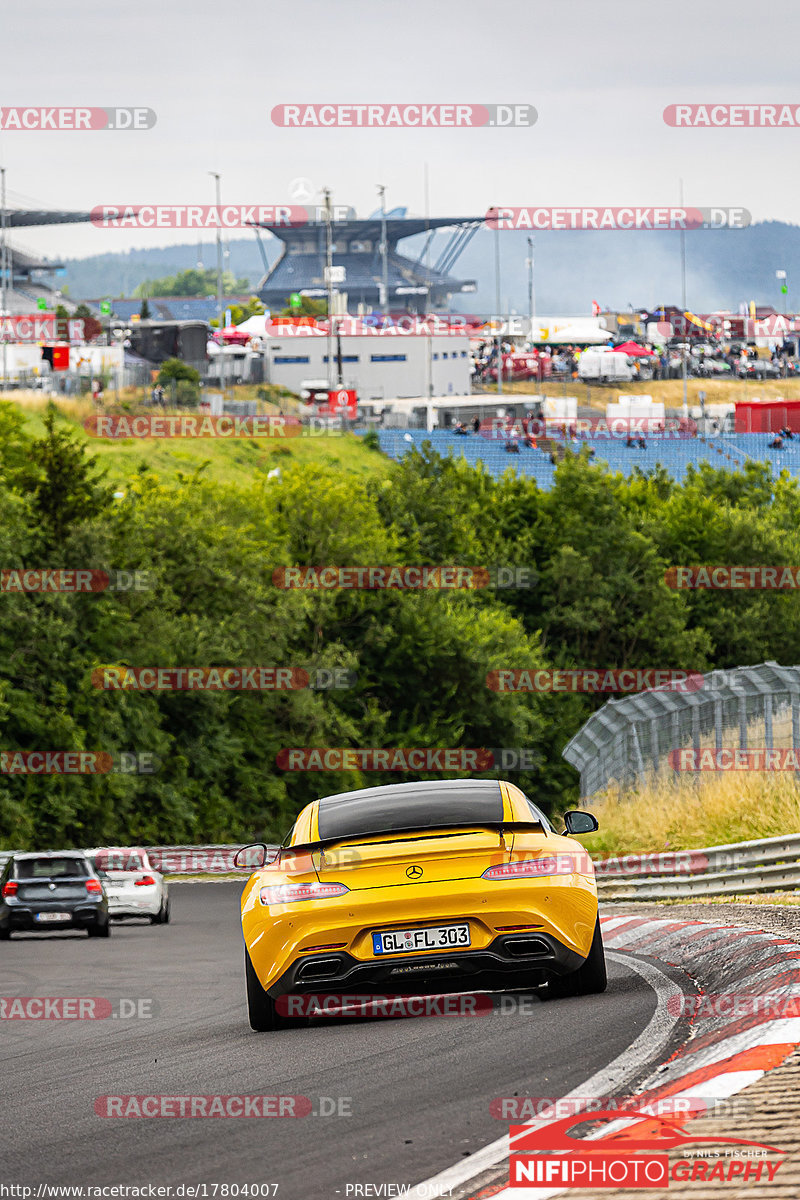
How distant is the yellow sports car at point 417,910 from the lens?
918cm

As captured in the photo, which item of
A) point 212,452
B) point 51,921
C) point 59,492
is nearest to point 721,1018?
point 51,921

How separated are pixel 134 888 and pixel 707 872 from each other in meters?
8.10

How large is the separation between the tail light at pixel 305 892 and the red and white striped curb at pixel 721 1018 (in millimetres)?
1857

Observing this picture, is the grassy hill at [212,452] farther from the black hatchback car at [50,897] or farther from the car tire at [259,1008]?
the car tire at [259,1008]

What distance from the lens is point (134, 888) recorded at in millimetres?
24375

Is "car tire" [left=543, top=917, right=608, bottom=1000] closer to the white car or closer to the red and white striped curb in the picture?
the red and white striped curb

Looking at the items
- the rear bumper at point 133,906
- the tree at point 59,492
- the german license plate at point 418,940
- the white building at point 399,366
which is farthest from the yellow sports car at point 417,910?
the white building at point 399,366

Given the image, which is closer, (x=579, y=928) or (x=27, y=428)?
(x=579, y=928)

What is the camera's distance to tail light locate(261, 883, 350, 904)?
30.4 feet

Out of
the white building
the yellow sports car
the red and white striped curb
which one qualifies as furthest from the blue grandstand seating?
the yellow sports car

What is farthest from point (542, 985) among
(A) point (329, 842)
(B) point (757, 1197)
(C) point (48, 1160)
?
(B) point (757, 1197)

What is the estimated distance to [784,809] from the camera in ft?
69.4

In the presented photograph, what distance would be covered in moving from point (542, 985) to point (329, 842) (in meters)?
1.64

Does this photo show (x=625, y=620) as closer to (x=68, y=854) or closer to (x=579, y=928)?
(x=68, y=854)
